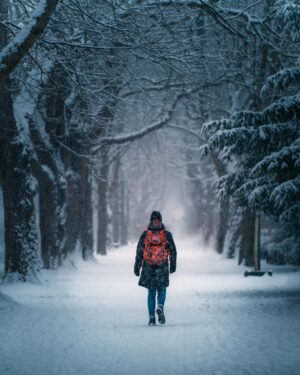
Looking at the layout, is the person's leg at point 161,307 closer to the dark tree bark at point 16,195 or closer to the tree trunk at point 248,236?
the dark tree bark at point 16,195

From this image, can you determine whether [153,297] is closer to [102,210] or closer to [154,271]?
[154,271]

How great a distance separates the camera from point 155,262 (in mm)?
10156

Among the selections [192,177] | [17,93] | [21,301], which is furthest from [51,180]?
[192,177]

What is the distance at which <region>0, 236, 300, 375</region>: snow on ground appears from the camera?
6.86m

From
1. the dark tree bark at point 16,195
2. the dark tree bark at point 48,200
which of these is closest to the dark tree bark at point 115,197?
the dark tree bark at point 48,200

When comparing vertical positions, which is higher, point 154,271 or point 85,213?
point 85,213

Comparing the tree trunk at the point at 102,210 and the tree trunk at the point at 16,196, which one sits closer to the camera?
the tree trunk at the point at 16,196

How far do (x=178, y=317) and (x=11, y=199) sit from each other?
6.09 m

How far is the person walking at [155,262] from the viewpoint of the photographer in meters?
10.0

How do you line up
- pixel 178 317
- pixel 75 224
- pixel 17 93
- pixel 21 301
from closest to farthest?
A: pixel 178 317 → pixel 21 301 → pixel 17 93 → pixel 75 224

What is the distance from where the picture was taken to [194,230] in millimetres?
63781

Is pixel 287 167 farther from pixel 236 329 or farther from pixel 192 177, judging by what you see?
pixel 192 177

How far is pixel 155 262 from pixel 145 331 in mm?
1244

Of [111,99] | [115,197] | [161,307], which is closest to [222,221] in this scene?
[115,197]
